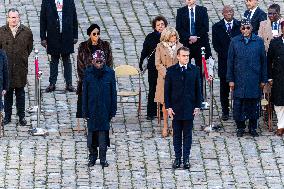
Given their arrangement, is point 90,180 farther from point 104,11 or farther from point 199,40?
point 104,11

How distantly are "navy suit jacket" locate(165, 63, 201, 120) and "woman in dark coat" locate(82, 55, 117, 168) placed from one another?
0.82 meters

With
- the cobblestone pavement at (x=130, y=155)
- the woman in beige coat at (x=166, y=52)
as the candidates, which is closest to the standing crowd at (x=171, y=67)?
the woman in beige coat at (x=166, y=52)

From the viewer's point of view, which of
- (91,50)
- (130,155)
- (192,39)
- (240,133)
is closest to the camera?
(130,155)

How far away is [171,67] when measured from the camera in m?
23.0

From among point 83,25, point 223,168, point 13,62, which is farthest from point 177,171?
point 83,25

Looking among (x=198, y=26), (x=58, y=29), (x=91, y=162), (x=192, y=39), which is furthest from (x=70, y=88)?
(x=91, y=162)

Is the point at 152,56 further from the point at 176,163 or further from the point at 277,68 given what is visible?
the point at 176,163

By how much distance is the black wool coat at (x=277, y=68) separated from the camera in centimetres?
2450

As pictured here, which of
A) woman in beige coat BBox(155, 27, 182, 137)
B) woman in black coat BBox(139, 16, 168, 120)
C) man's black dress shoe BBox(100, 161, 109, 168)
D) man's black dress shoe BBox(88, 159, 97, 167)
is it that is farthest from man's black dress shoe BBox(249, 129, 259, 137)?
man's black dress shoe BBox(88, 159, 97, 167)

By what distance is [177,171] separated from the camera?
2288 cm

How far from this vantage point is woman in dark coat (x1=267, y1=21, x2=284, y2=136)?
965 inches

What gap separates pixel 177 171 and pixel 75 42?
15.3 feet

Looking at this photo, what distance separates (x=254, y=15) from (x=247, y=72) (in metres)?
1.80

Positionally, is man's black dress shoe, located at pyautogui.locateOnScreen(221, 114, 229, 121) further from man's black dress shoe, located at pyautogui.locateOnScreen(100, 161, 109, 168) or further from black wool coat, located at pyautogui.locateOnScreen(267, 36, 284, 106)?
man's black dress shoe, located at pyautogui.locateOnScreen(100, 161, 109, 168)
